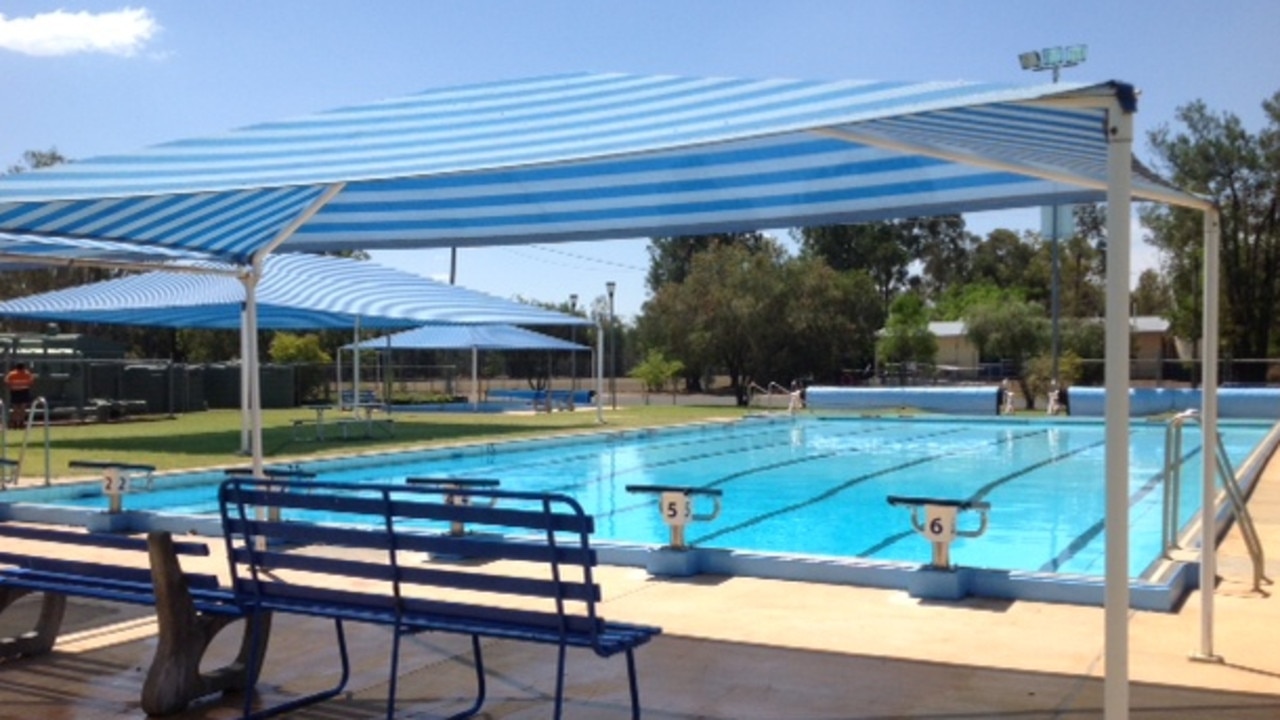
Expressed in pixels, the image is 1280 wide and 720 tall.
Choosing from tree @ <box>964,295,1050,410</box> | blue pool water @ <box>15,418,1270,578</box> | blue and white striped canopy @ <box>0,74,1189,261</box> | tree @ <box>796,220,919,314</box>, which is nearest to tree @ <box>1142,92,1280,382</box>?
tree @ <box>964,295,1050,410</box>

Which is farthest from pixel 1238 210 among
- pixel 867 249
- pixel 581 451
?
pixel 581 451

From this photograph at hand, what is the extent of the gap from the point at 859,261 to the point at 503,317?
40922 mm

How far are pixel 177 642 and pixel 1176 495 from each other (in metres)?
6.47

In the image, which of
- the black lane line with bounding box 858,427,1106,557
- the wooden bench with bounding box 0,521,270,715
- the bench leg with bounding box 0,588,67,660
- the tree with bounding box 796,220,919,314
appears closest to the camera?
the wooden bench with bounding box 0,521,270,715

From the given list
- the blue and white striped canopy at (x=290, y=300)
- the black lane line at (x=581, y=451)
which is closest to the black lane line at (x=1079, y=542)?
the black lane line at (x=581, y=451)

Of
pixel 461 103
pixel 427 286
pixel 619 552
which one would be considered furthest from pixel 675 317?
pixel 461 103

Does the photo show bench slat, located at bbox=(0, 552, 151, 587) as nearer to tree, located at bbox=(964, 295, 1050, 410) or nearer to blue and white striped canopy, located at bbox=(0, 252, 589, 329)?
blue and white striped canopy, located at bbox=(0, 252, 589, 329)

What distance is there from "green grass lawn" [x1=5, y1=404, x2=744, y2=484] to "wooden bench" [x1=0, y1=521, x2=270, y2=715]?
8.73 metres

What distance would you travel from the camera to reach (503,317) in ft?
73.6

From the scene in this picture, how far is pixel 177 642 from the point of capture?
15.6 feet

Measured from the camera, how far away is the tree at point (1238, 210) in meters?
43.2

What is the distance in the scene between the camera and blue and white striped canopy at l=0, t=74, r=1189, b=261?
4066mm

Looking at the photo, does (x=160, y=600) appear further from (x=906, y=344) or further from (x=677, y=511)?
(x=906, y=344)

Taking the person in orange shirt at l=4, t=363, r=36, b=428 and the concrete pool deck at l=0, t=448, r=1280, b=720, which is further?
the person in orange shirt at l=4, t=363, r=36, b=428
